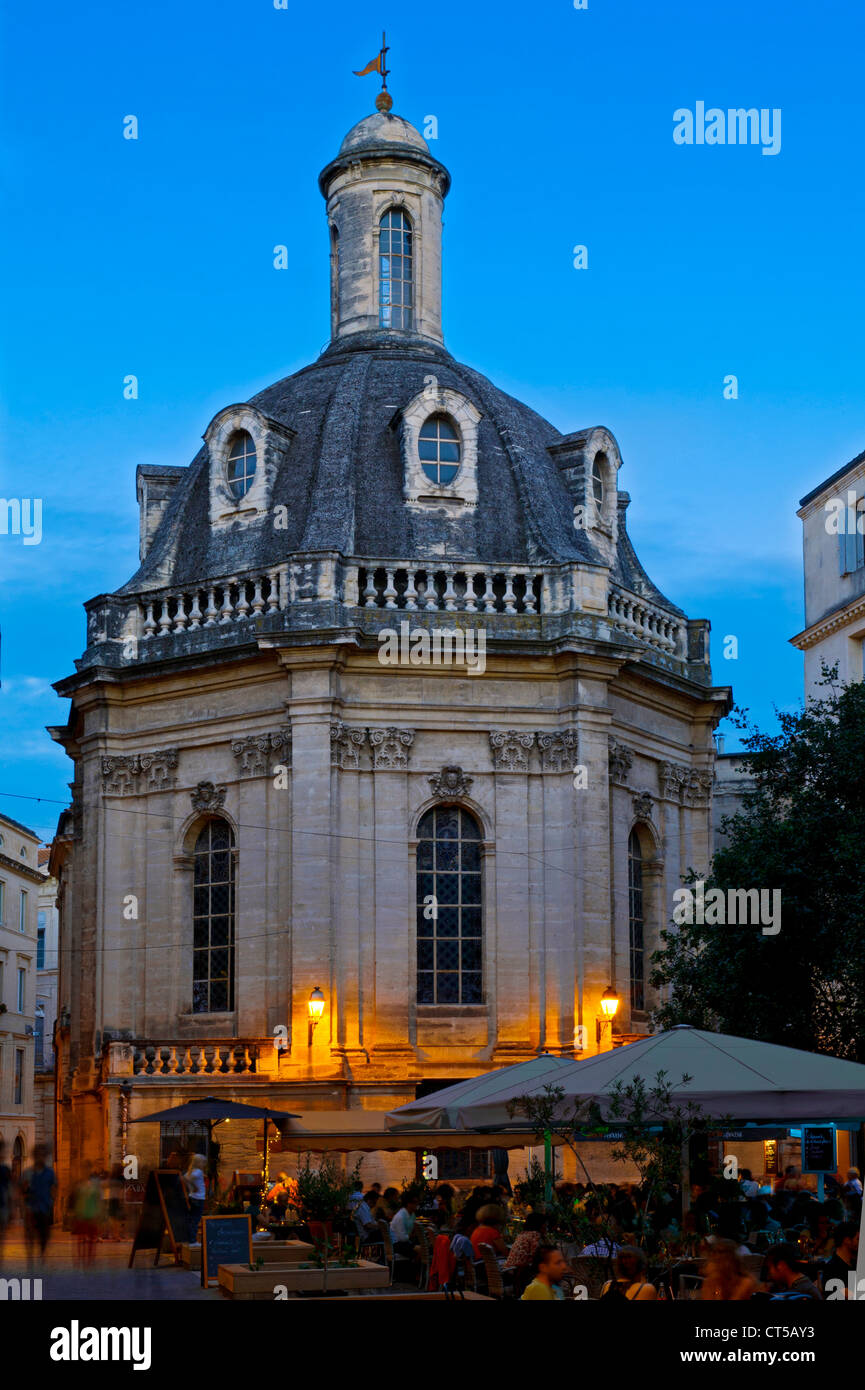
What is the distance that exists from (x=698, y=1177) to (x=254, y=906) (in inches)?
489

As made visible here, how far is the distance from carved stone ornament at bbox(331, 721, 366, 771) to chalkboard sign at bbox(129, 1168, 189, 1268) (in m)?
9.56

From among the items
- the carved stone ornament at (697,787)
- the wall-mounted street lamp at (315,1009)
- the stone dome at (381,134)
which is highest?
the stone dome at (381,134)

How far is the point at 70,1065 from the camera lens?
37719mm

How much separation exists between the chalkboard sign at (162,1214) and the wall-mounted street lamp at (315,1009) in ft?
18.9

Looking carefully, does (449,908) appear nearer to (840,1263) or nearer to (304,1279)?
(304,1279)

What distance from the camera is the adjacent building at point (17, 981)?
68.1 metres

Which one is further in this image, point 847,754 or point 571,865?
point 571,865

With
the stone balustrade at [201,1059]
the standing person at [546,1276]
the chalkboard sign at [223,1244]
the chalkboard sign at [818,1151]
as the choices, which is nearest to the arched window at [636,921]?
the chalkboard sign at [818,1151]

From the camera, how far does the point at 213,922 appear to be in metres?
36.0

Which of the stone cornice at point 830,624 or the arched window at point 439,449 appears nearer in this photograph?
the arched window at point 439,449

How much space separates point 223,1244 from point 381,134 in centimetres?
3022

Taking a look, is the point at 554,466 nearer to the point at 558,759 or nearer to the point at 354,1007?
the point at 558,759

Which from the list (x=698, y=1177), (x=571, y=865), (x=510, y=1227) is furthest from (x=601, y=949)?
(x=510, y=1227)

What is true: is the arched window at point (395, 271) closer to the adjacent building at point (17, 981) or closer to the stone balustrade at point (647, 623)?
the stone balustrade at point (647, 623)
